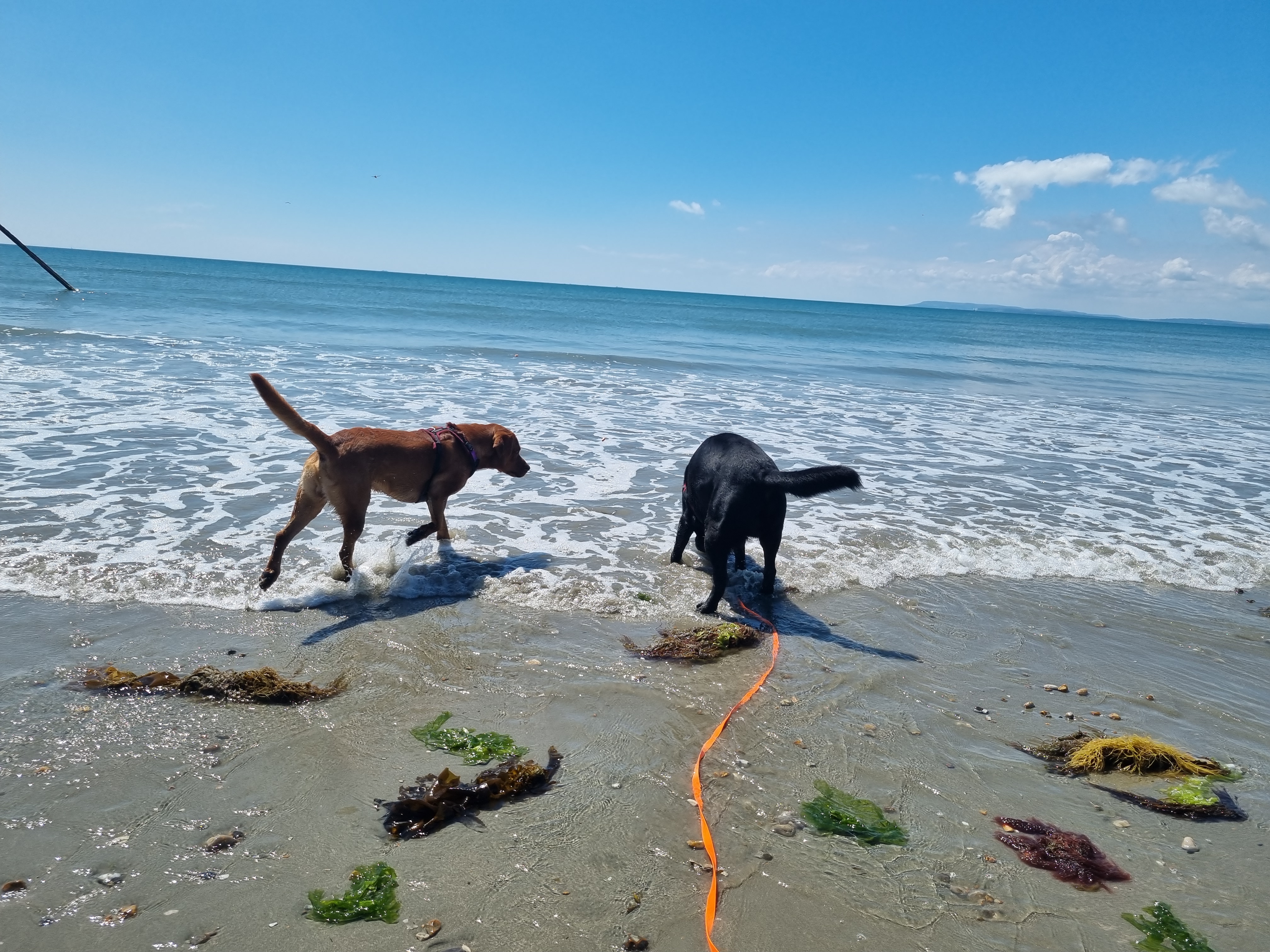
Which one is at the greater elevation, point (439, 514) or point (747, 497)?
point (747, 497)

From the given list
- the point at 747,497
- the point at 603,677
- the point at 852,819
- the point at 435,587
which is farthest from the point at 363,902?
the point at 747,497

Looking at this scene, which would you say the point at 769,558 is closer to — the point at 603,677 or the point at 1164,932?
the point at 603,677

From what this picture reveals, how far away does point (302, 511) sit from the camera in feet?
18.2

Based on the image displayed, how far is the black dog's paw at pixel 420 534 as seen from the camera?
6371mm

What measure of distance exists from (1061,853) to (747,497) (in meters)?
3.00

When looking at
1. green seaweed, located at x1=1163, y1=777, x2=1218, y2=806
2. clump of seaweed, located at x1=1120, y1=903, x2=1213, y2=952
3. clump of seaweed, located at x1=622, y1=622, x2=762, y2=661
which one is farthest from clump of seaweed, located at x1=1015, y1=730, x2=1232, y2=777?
clump of seaweed, located at x1=622, y1=622, x2=762, y2=661

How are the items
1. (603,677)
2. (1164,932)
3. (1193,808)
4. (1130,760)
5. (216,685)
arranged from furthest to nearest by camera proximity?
(603,677) → (216,685) → (1130,760) → (1193,808) → (1164,932)

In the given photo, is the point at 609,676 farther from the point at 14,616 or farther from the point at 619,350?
the point at 619,350

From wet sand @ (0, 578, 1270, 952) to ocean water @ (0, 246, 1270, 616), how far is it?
80 centimetres

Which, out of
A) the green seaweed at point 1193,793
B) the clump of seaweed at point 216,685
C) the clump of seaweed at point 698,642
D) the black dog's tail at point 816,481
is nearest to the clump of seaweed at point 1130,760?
the green seaweed at point 1193,793

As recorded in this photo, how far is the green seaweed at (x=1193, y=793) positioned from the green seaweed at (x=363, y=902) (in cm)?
334

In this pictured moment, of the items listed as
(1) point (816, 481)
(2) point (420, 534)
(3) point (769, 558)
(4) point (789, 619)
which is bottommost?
(4) point (789, 619)

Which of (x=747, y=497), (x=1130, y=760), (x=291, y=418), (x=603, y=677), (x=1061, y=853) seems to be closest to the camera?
(x=1061, y=853)

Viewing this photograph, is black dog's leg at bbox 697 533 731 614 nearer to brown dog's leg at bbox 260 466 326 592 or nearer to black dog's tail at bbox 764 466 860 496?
black dog's tail at bbox 764 466 860 496
